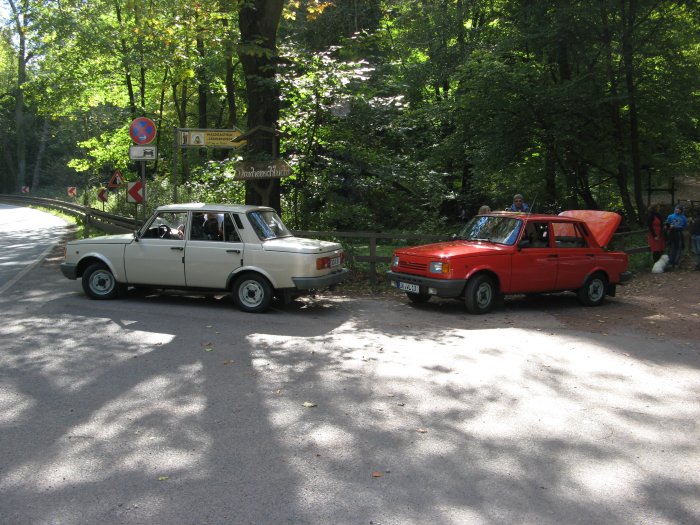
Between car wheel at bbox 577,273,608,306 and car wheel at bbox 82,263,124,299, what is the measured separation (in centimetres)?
825

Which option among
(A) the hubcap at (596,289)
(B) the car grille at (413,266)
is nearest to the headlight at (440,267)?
(B) the car grille at (413,266)

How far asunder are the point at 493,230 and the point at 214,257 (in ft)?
16.2

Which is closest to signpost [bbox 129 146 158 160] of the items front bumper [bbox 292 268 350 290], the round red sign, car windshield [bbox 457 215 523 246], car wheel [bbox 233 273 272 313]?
the round red sign

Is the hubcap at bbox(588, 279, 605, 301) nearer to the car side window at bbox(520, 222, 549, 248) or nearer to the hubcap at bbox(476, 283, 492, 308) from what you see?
A: the car side window at bbox(520, 222, 549, 248)

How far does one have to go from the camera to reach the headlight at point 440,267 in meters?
10.4

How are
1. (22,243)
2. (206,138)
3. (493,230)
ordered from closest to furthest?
(493,230)
(206,138)
(22,243)

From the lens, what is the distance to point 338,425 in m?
5.14

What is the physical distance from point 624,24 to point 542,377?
13.9 meters

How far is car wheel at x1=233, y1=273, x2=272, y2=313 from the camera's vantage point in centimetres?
1002

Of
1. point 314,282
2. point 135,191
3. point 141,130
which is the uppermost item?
point 141,130

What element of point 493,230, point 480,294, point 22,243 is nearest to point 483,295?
point 480,294

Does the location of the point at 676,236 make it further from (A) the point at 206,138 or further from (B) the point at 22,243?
(B) the point at 22,243

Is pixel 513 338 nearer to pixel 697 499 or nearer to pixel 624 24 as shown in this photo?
pixel 697 499

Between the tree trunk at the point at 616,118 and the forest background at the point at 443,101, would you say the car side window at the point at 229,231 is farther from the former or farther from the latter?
the tree trunk at the point at 616,118
